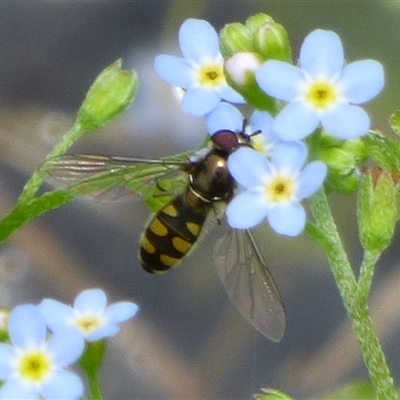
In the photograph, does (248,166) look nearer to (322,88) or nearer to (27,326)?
(322,88)

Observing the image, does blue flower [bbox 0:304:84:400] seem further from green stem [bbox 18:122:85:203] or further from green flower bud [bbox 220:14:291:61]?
green flower bud [bbox 220:14:291:61]

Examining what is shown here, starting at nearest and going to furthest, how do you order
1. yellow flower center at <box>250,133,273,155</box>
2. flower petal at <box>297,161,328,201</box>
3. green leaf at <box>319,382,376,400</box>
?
flower petal at <box>297,161,328,201</box>, yellow flower center at <box>250,133,273,155</box>, green leaf at <box>319,382,376,400</box>

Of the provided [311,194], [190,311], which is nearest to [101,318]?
[311,194]

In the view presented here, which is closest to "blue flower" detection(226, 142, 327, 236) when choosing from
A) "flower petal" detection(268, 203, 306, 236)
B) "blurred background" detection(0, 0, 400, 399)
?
"flower petal" detection(268, 203, 306, 236)

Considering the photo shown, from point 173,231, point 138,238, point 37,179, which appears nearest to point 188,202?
point 173,231

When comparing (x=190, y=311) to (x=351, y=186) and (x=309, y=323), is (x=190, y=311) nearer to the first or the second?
(x=309, y=323)

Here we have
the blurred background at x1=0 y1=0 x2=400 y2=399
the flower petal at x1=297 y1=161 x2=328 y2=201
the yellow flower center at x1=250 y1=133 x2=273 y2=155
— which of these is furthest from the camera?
the blurred background at x1=0 y1=0 x2=400 y2=399

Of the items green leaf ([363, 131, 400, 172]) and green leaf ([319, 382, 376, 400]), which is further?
green leaf ([319, 382, 376, 400])
